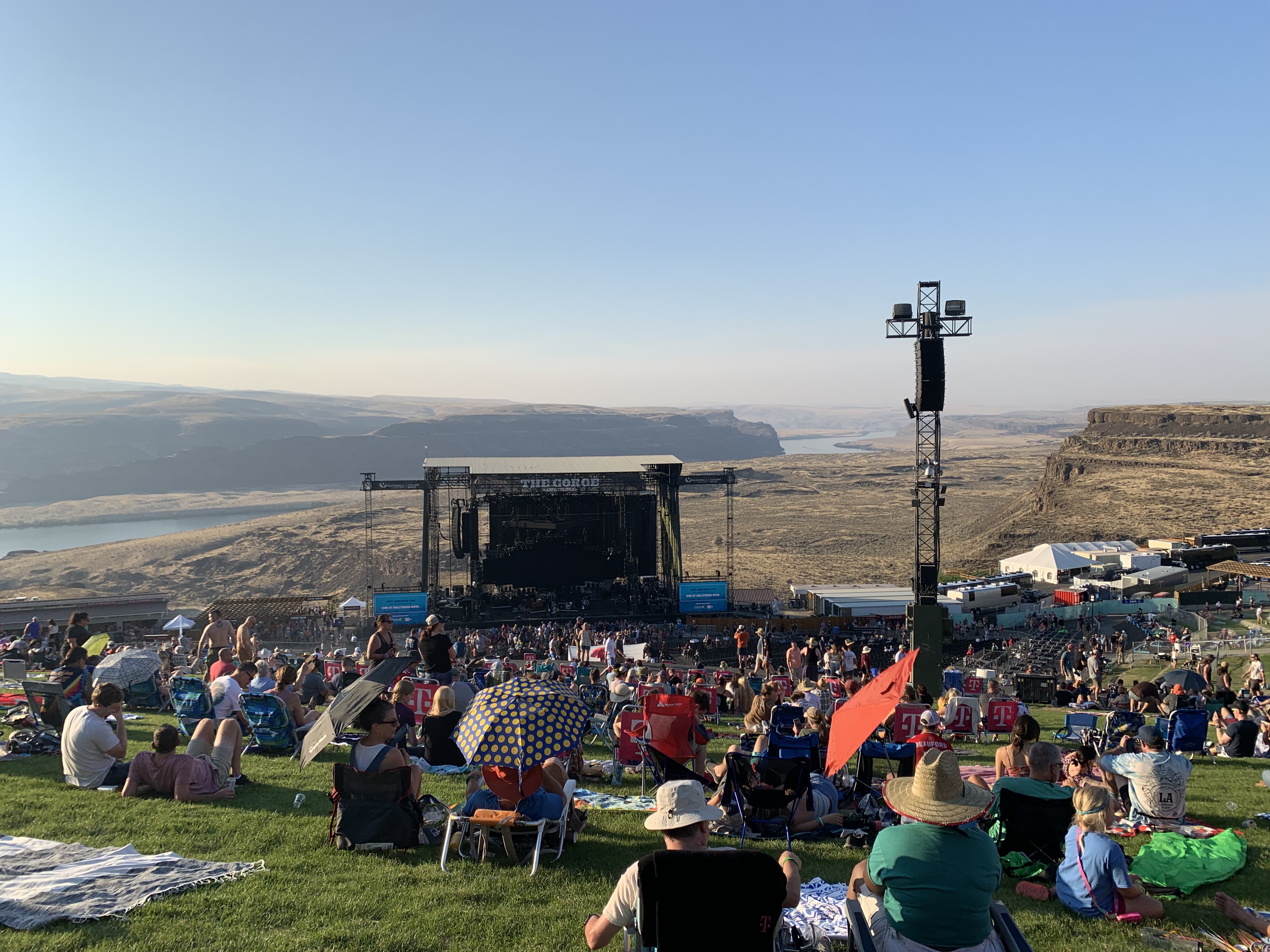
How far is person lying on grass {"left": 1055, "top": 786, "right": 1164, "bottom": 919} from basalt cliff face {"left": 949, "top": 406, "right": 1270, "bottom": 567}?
58.2m

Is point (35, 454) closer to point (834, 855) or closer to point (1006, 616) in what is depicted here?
point (1006, 616)

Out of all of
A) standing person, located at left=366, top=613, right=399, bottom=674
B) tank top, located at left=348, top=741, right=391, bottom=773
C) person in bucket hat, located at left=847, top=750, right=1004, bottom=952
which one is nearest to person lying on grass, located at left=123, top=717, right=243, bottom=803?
tank top, located at left=348, top=741, right=391, bottom=773

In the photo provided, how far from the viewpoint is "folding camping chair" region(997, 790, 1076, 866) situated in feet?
20.2

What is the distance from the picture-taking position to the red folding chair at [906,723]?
34.7ft

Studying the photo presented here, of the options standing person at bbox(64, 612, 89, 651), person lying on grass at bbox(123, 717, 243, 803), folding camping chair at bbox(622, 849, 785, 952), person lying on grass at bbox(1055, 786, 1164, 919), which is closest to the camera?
folding camping chair at bbox(622, 849, 785, 952)

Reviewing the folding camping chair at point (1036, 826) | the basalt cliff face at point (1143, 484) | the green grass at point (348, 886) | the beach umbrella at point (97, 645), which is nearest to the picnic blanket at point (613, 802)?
the green grass at point (348, 886)

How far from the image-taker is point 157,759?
7.85 m

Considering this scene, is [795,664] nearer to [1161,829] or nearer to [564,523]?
[1161,829]

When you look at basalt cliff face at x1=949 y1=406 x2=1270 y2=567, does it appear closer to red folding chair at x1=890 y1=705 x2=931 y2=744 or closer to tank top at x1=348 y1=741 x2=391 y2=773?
red folding chair at x1=890 y1=705 x2=931 y2=744

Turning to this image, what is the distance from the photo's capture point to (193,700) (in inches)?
404

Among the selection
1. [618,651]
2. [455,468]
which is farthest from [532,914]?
[455,468]

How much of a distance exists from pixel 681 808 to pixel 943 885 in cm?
119

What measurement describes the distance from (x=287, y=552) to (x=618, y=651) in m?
57.6

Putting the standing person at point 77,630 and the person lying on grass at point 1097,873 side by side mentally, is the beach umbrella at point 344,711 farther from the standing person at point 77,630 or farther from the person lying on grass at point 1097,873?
the standing person at point 77,630
